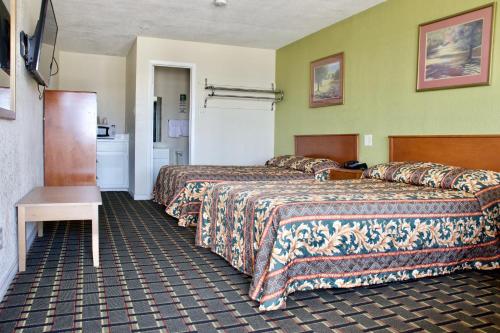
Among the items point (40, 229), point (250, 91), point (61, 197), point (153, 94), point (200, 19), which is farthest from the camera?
point (250, 91)

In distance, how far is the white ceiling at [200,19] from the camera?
180 inches

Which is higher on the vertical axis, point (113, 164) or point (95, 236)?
point (113, 164)

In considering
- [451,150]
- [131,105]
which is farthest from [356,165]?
[131,105]

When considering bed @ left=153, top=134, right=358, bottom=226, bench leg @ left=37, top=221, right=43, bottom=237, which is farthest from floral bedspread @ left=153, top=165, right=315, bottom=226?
bench leg @ left=37, top=221, right=43, bottom=237

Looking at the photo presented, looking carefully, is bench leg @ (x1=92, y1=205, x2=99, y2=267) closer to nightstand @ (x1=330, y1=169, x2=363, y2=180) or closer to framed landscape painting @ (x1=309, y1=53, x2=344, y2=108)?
nightstand @ (x1=330, y1=169, x2=363, y2=180)

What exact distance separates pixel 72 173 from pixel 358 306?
355 cm

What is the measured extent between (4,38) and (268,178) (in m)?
2.80

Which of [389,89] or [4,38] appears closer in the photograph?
[4,38]

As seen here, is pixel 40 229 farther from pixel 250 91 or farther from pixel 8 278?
pixel 250 91

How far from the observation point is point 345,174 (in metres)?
4.45

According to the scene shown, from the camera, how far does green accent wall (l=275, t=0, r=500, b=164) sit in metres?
→ 3.46

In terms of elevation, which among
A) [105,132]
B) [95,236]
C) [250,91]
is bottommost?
[95,236]

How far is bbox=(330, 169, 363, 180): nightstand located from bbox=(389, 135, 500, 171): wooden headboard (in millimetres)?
360

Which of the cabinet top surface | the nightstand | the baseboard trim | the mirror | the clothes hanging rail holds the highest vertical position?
the clothes hanging rail
